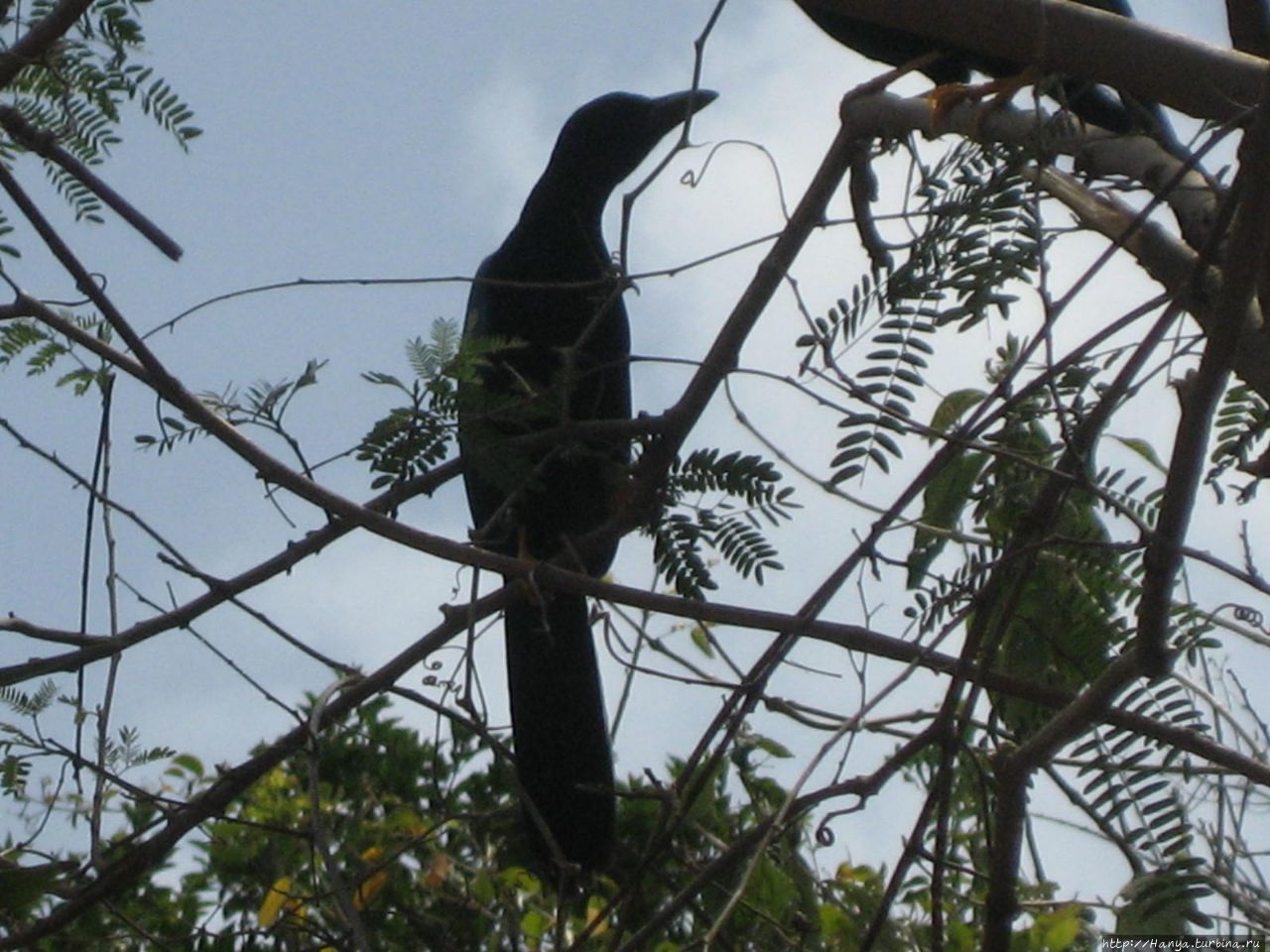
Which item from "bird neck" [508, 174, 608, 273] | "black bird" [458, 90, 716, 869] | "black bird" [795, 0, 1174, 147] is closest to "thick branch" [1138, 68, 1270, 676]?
"black bird" [458, 90, 716, 869]

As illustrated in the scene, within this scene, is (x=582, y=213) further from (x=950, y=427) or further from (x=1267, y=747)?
(x=1267, y=747)

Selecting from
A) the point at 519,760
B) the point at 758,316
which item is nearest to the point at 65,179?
the point at 758,316

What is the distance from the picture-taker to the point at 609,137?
4066 millimetres

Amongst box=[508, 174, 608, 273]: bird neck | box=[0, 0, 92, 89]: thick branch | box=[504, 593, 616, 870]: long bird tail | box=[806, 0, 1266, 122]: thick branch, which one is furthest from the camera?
box=[508, 174, 608, 273]: bird neck

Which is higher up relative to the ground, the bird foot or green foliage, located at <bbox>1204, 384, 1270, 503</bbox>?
the bird foot

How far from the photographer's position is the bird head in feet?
13.3

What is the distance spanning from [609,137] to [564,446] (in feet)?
5.33

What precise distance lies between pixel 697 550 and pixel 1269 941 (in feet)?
3.46

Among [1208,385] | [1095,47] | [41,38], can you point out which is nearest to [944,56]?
[1095,47]

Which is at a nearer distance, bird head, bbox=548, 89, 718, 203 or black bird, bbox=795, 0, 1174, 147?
black bird, bbox=795, 0, 1174, 147

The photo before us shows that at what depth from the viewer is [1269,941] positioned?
238cm

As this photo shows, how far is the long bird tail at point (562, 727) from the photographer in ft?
10.9

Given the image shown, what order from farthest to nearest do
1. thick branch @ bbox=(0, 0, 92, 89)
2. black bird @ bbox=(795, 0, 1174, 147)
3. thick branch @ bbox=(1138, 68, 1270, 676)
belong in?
1. black bird @ bbox=(795, 0, 1174, 147)
2. thick branch @ bbox=(0, 0, 92, 89)
3. thick branch @ bbox=(1138, 68, 1270, 676)

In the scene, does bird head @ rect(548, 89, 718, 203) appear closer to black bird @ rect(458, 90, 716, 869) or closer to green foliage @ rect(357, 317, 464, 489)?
black bird @ rect(458, 90, 716, 869)
